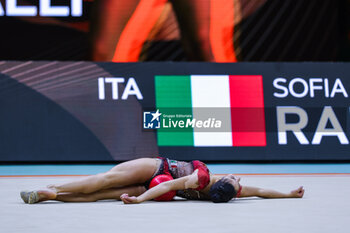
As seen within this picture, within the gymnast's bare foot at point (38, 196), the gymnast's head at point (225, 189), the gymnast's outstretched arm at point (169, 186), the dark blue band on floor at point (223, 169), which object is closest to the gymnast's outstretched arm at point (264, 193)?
the gymnast's head at point (225, 189)

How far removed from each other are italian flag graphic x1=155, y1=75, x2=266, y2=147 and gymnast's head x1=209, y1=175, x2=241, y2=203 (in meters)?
6.18

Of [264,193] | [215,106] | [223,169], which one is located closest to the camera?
[264,193]

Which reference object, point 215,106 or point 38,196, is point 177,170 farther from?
point 215,106

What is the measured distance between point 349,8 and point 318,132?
3.53m

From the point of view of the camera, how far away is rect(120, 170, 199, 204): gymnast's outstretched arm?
213 inches

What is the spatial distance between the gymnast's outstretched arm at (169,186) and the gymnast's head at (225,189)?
257 millimetres

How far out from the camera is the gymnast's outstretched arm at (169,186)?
5414 millimetres

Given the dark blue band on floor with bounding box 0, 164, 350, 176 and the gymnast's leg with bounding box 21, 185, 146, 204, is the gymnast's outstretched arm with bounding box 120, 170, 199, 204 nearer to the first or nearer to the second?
the gymnast's leg with bounding box 21, 185, 146, 204

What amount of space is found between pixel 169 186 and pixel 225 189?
1.94 ft

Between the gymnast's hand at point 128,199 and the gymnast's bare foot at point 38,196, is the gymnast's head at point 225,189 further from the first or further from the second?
the gymnast's bare foot at point 38,196

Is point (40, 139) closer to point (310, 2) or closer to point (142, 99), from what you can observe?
point (142, 99)

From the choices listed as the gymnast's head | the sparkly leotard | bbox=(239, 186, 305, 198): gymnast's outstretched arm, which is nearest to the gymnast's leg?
the sparkly leotard

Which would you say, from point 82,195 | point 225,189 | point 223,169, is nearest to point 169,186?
point 225,189

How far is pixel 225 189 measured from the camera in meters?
5.53
